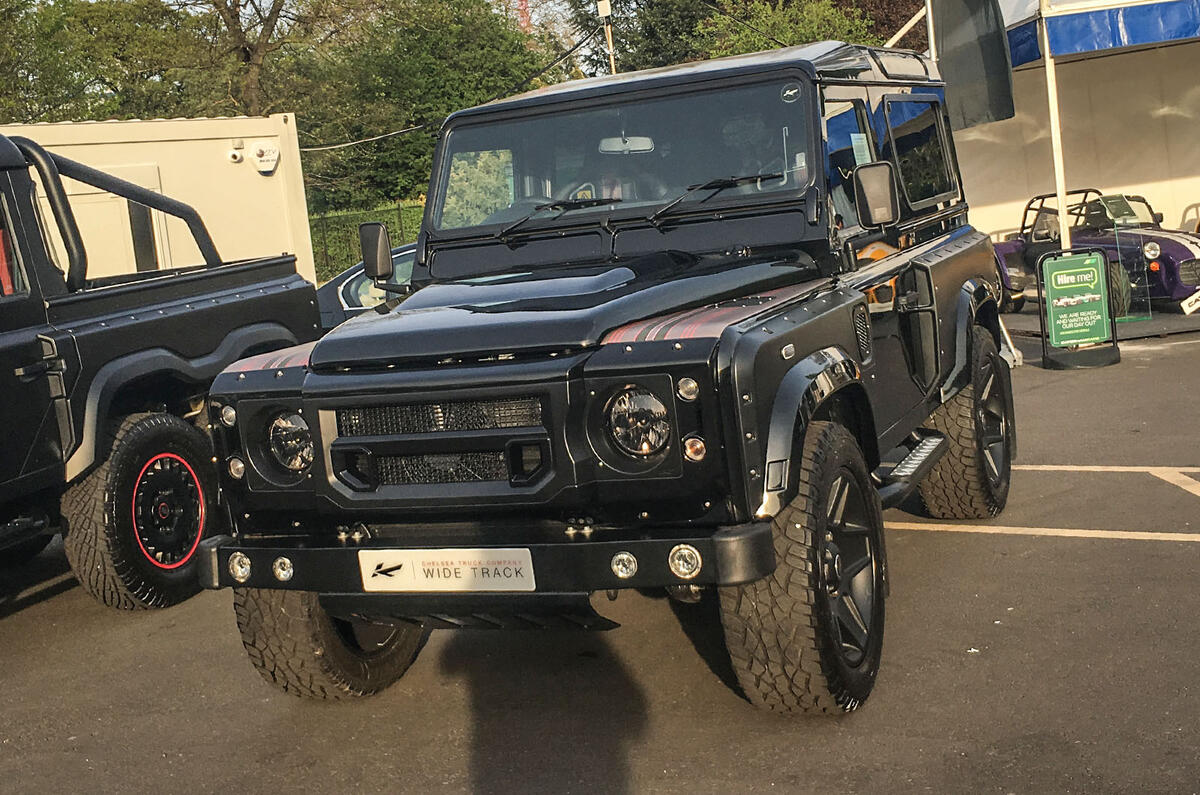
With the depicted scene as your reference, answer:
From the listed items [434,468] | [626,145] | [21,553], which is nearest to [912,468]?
[626,145]

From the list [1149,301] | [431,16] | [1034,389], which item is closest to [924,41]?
[431,16]

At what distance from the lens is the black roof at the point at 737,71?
5.56 m

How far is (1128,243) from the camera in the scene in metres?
14.9

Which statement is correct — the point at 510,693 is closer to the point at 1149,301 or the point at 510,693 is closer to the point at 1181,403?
the point at 1181,403

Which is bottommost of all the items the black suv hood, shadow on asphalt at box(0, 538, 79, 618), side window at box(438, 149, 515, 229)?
shadow on asphalt at box(0, 538, 79, 618)

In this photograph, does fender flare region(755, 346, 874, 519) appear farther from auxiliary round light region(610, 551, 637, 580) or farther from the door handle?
the door handle

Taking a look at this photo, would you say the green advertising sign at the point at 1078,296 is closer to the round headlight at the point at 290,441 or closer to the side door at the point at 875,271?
the side door at the point at 875,271

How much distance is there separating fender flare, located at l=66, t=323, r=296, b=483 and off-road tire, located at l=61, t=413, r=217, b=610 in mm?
127

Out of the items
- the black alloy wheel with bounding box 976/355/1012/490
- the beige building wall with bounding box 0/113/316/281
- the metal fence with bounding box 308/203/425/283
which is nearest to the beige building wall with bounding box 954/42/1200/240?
the metal fence with bounding box 308/203/425/283

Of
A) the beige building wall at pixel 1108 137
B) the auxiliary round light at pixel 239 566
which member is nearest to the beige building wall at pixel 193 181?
the auxiliary round light at pixel 239 566

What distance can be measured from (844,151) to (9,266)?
374 cm

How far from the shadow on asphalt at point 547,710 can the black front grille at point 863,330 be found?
1.50 meters

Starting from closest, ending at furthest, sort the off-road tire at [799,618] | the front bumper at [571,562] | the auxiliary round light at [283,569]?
1. the front bumper at [571,562]
2. the off-road tire at [799,618]
3. the auxiliary round light at [283,569]

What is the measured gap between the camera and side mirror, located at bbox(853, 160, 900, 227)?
524 cm
